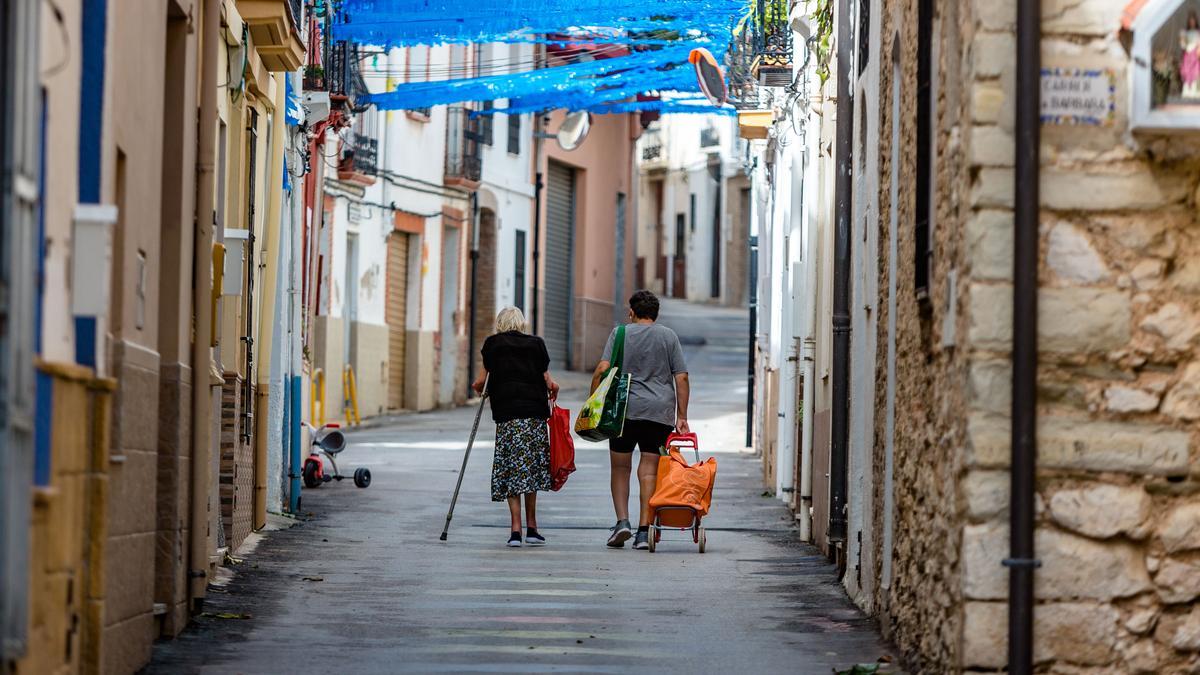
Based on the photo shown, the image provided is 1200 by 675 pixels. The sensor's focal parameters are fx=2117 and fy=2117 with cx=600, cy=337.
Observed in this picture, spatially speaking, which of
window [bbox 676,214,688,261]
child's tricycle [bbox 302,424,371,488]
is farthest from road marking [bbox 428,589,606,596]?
window [bbox 676,214,688,261]

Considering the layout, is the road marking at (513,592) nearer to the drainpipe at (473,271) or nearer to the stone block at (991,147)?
the stone block at (991,147)

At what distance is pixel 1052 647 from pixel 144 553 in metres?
3.74

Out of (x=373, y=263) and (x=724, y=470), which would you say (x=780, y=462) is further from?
(x=373, y=263)

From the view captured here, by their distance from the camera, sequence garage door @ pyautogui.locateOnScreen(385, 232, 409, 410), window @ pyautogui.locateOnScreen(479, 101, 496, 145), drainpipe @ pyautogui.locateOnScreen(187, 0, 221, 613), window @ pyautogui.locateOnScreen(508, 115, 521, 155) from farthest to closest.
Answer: window @ pyautogui.locateOnScreen(508, 115, 521, 155), window @ pyautogui.locateOnScreen(479, 101, 496, 145), garage door @ pyautogui.locateOnScreen(385, 232, 409, 410), drainpipe @ pyautogui.locateOnScreen(187, 0, 221, 613)

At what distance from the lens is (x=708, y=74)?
20156mm

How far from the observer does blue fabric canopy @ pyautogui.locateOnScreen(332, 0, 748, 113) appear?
17750 mm

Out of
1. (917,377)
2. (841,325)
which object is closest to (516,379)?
(841,325)

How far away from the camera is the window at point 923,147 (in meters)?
8.89

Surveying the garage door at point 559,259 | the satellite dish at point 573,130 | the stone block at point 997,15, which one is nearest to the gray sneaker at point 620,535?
the stone block at point 997,15

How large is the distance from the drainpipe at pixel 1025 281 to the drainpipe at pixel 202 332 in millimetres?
4396

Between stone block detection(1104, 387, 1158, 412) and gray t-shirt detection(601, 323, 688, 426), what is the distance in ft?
22.7

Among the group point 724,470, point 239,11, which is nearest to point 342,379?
point 724,470

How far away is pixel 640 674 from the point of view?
9.02m

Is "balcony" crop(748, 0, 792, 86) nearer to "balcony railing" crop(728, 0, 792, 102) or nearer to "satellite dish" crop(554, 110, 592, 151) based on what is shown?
"balcony railing" crop(728, 0, 792, 102)
